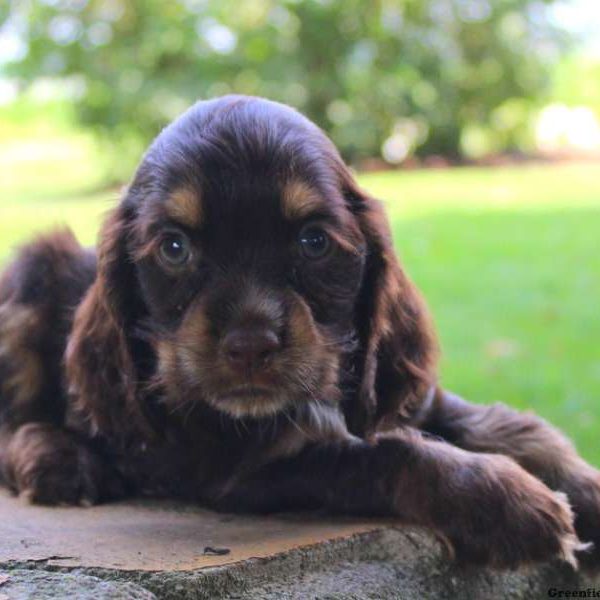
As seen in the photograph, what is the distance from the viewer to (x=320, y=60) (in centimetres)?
2273

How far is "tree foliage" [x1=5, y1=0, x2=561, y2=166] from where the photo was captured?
21.5 m

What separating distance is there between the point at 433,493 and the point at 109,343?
3.70ft

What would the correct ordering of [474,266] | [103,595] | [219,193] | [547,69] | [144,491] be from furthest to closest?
[547,69], [474,266], [144,491], [219,193], [103,595]

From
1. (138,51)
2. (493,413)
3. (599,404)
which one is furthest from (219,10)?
(493,413)

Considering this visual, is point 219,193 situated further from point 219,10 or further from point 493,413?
point 219,10

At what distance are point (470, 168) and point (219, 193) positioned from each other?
1979 cm

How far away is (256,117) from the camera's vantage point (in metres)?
3.54

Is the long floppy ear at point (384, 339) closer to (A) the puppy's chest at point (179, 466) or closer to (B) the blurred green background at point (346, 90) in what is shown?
(A) the puppy's chest at point (179, 466)

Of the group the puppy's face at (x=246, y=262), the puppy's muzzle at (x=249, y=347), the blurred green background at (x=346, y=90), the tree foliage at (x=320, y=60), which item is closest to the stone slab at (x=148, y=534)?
the puppy's face at (x=246, y=262)

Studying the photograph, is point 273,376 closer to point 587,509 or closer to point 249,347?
point 249,347

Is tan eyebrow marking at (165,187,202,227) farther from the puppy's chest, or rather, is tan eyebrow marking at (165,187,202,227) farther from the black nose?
the puppy's chest

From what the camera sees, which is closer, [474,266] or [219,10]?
[474,266]

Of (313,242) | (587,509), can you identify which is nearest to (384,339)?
(313,242)

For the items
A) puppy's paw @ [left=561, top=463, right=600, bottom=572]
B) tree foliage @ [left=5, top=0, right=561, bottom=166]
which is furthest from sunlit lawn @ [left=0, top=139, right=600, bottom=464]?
tree foliage @ [left=5, top=0, right=561, bottom=166]
